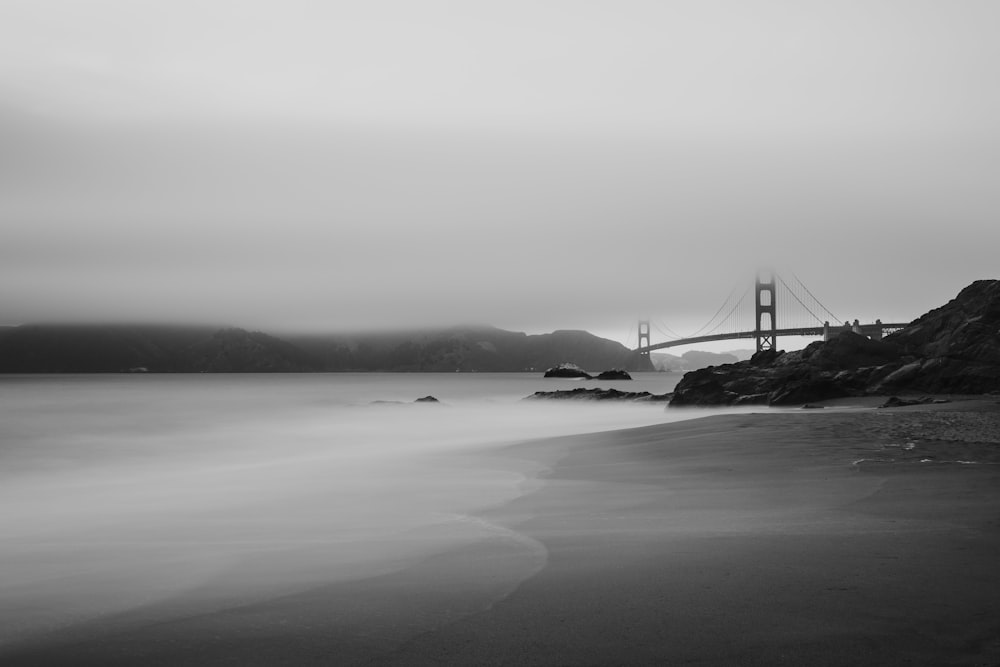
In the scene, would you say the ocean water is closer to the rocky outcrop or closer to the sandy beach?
the sandy beach

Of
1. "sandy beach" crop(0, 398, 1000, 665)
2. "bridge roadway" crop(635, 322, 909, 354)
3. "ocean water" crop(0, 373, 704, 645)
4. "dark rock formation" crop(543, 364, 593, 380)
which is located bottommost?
"ocean water" crop(0, 373, 704, 645)

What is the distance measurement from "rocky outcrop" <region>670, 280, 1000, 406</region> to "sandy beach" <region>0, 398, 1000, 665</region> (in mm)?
12907

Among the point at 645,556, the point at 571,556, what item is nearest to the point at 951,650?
the point at 645,556

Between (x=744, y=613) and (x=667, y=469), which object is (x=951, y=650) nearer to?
(x=744, y=613)

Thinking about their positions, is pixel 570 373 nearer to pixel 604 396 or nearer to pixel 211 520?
pixel 604 396

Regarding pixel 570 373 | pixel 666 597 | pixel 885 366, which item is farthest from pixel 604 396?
pixel 570 373

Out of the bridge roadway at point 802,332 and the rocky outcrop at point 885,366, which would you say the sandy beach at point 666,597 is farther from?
the bridge roadway at point 802,332

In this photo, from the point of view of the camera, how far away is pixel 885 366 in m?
19.5

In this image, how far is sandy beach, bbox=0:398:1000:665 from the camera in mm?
2760

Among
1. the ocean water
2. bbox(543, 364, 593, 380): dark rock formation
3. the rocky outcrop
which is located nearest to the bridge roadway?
bbox(543, 364, 593, 380): dark rock formation

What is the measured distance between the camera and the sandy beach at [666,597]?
2.76m

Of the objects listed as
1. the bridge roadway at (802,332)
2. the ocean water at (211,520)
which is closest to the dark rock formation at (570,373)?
the bridge roadway at (802,332)

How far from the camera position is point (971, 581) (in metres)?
3.30

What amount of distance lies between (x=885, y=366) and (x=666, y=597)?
61.2 ft
